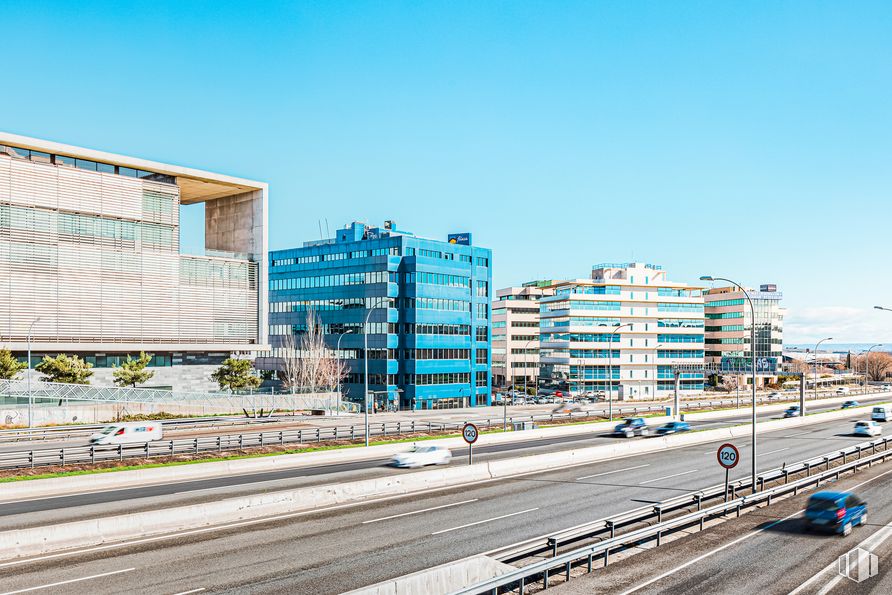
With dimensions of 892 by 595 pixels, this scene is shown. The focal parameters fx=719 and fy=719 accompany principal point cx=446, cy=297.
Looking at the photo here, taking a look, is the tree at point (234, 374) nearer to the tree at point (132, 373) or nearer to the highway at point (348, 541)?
the tree at point (132, 373)

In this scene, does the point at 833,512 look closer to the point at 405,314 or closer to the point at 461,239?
the point at 405,314

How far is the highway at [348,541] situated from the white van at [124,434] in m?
15.7

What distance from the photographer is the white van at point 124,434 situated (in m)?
43.9

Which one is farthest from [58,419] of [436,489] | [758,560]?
[758,560]

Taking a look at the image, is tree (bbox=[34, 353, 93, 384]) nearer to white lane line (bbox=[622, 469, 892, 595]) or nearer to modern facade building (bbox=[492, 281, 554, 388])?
white lane line (bbox=[622, 469, 892, 595])

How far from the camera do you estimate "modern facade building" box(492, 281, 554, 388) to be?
136 metres

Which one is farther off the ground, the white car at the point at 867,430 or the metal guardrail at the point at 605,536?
the metal guardrail at the point at 605,536

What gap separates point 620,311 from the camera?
401 feet

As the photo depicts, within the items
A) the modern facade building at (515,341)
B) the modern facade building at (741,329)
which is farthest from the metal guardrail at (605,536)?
the modern facade building at (741,329)

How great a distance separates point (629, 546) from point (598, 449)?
21.6 m

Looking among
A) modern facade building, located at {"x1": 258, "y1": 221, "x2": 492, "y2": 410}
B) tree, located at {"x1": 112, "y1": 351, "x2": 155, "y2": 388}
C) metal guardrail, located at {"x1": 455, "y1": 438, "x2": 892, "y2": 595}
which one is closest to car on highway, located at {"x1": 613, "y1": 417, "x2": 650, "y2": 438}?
metal guardrail, located at {"x1": 455, "y1": 438, "x2": 892, "y2": 595}

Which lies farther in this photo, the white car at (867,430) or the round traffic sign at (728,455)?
the white car at (867,430)

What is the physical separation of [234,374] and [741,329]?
118m

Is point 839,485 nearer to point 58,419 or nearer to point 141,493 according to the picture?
point 141,493
